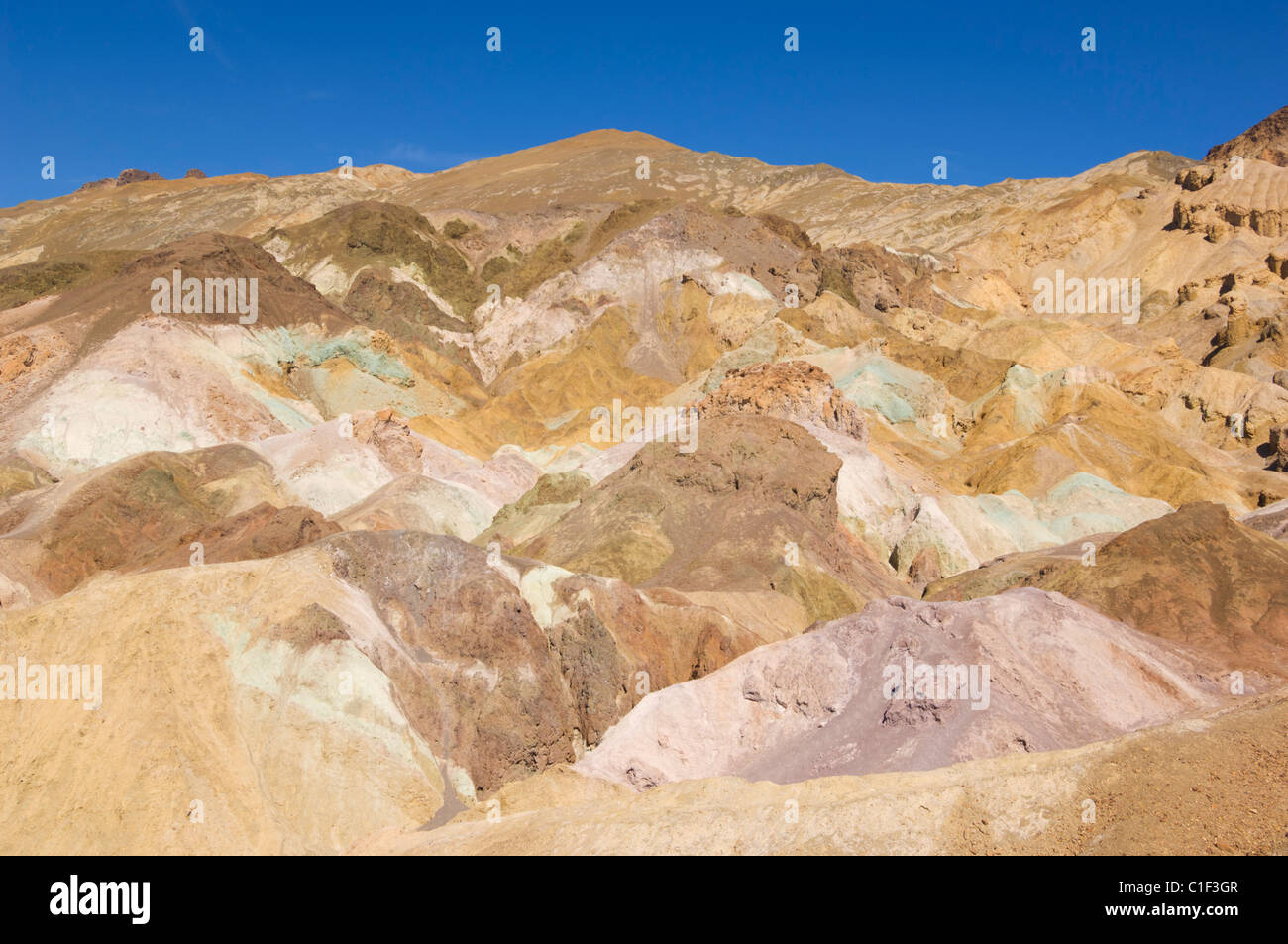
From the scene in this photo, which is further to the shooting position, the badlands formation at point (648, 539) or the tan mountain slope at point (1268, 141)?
the tan mountain slope at point (1268, 141)

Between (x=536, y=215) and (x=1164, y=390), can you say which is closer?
(x=1164, y=390)

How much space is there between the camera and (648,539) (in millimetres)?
35562

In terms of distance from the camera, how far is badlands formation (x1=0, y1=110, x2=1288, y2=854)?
664 inches

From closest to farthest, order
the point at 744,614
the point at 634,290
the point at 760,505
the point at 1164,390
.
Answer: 1. the point at 744,614
2. the point at 760,505
3. the point at 1164,390
4. the point at 634,290

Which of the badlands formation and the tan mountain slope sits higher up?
the tan mountain slope

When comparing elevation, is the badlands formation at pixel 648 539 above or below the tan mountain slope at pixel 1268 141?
below

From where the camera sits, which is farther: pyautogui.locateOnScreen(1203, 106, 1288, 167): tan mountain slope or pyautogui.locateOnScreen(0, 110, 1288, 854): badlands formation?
pyautogui.locateOnScreen(1203, 106, 1288, 167): tan mountain slope

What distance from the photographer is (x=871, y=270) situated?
274ft

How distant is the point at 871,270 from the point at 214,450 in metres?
54.5

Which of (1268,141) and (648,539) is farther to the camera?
(1268,141)

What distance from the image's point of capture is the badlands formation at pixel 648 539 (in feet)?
55.4

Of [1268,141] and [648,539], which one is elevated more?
[1268,141]
